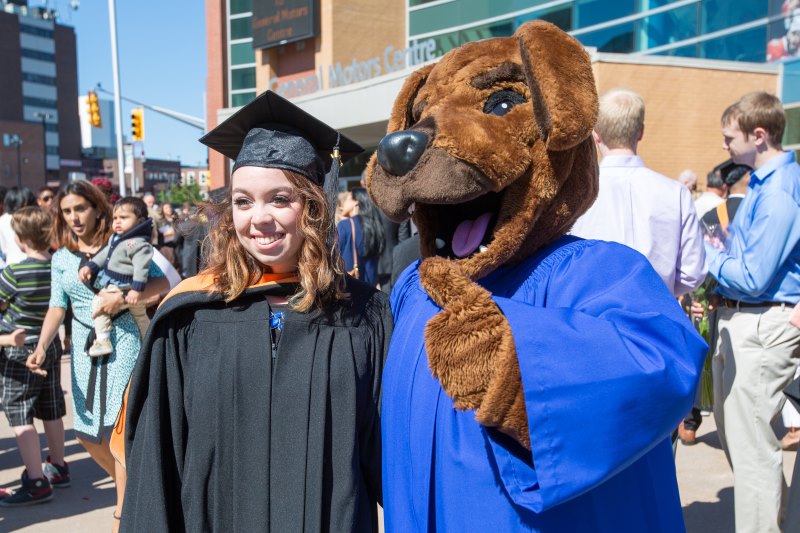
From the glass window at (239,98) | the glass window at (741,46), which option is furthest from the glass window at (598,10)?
the glass window at (239,98)

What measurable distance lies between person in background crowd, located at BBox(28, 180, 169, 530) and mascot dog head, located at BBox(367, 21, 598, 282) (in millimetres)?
2844

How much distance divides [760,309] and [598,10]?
14.5 metres

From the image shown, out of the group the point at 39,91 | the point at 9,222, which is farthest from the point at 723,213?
the point at 39,91

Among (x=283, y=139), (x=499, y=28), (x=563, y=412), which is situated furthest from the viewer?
(x=499, y=28)

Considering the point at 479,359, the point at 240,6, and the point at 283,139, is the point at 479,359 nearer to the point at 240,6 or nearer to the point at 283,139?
the point at 283,139

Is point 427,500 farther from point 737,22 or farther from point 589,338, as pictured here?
point 737,22

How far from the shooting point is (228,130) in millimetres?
2332

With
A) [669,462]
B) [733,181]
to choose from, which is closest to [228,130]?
[669,462]

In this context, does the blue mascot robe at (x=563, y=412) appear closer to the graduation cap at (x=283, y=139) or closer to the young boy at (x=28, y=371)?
the graduation cap at (x=283, y=139)

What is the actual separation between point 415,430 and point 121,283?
288cm

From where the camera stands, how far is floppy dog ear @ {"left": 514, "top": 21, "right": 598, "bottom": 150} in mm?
1578

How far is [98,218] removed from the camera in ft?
14.5

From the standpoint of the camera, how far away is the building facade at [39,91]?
8781cm

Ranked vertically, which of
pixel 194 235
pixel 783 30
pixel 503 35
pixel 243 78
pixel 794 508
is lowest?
pixel 794 508
